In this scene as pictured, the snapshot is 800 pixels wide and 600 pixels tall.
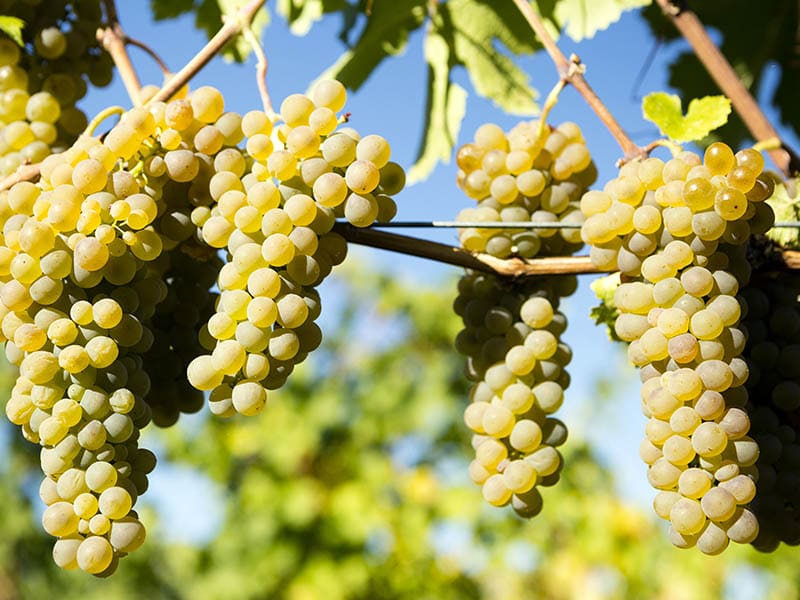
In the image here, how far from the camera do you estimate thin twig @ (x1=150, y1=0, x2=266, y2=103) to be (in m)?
0.69

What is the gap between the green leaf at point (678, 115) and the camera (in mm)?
692

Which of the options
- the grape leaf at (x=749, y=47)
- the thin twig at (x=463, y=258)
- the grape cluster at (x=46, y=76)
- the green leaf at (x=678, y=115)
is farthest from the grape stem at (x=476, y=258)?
the grape leaf at (x=749, y=47)

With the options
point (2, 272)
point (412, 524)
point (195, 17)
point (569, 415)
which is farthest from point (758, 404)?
point (569, 415)

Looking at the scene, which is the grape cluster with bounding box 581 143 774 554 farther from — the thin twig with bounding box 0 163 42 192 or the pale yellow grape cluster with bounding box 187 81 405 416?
the thin twig with bounding box 0 163 42 192

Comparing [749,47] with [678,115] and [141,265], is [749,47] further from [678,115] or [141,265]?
[141,265]

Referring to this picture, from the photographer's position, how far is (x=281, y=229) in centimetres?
57

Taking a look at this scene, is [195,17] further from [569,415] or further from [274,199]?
[569,415]

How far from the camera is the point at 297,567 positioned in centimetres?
401

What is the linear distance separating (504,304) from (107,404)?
334mm

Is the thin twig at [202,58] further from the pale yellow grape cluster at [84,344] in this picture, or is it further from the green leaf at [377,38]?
the green leaf at [377,38]

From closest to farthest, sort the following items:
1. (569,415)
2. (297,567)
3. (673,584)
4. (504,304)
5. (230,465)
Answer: (504,304) → (297,567) → (230,465) → (673,584) → (569,415)

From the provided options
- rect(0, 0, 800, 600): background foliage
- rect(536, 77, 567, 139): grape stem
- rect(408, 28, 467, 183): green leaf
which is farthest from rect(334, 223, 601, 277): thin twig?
rect(0, 0, 800, 600): background foliage

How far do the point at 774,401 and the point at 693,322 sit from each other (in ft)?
0.46

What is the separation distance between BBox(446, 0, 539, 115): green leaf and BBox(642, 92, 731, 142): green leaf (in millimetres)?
406
